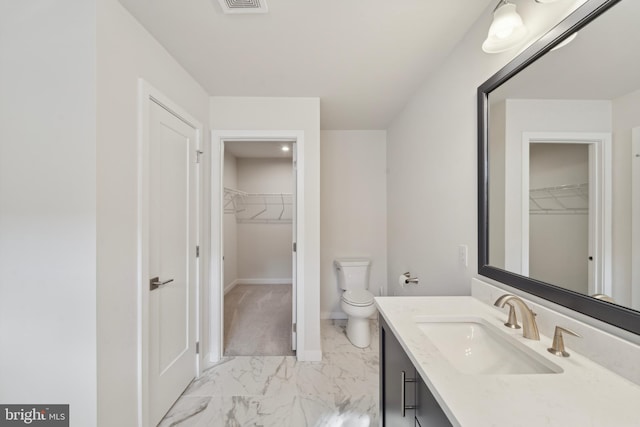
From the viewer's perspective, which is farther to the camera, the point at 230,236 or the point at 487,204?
the point at 230,236

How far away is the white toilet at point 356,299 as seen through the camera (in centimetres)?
231

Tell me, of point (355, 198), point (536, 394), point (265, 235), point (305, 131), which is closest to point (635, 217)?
point (536, 394)

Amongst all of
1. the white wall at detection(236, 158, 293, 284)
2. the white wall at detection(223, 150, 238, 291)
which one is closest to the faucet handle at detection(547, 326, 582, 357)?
the white wall at detection(223, 150, 238, 291)

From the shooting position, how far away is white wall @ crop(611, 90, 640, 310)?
68cm

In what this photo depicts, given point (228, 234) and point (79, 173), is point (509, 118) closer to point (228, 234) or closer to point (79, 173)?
point (79, 173)

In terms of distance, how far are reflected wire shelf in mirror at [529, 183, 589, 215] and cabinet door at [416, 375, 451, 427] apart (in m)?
0.79

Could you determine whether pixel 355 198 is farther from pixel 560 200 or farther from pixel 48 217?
pixel 48 217

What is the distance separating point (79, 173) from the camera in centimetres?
107

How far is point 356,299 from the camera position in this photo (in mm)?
2379

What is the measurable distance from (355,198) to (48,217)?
2634 millimetres

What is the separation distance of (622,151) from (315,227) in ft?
5.79

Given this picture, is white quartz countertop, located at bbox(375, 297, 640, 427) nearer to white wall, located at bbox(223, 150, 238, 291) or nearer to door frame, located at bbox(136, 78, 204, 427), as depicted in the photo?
door frame, located at bbox(136, 78, 204, 427)

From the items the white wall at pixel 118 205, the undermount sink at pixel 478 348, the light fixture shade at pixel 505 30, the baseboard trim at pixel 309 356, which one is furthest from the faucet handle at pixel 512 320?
the white wall at pixel 118 205

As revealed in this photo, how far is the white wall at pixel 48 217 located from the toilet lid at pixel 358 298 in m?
1.87
